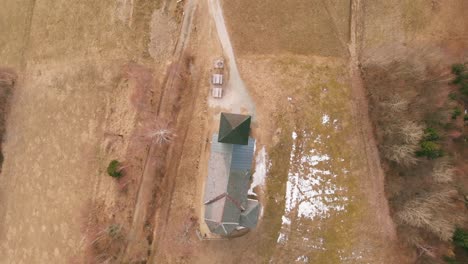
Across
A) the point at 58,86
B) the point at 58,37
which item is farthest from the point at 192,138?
the point at 58,37

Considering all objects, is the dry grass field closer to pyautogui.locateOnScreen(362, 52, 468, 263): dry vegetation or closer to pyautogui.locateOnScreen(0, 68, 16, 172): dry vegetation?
pyautogui.locateOnScreen(362, 52, 468, 263): dry vegetation

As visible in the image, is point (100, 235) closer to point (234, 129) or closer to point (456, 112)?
point (234, 129)

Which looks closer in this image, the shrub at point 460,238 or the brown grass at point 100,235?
the shrub at point 460,238

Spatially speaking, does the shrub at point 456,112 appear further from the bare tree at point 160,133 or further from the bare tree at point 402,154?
the bare tree at point 160,133

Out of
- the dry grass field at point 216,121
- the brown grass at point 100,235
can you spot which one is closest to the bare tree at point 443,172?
the dry grass field at point 216,121

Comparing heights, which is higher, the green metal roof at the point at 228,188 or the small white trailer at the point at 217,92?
the small white trailer at the point at 217,92

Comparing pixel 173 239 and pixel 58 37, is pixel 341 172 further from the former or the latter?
pixel 58 37
